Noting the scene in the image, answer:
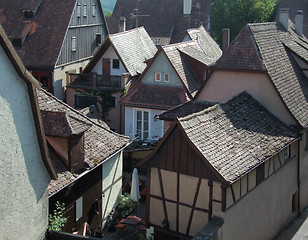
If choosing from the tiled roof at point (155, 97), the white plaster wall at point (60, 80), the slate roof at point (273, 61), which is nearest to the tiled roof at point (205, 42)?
the tiled roof at point (155, 97)

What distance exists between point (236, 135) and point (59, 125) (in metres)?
6.30

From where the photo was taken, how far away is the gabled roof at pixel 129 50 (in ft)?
116

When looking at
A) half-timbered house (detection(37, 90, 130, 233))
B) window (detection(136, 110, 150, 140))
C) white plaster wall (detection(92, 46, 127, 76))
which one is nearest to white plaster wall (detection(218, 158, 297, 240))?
half-timbered house (detection(37, 90, 130, 233))

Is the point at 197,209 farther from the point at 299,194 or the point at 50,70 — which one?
the point at 50,70

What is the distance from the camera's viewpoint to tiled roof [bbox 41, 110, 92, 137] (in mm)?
18016

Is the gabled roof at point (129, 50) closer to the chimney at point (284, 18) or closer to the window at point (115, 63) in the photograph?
the window at point (115, 63)

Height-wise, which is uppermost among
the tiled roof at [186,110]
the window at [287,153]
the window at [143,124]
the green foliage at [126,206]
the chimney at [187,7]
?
the chimney at [187,7]

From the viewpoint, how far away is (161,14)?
187 ft

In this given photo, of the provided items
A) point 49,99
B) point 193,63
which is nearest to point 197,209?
point 49,99

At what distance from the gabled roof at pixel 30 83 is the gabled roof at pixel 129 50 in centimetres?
2096

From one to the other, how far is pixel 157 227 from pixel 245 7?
44.2 m

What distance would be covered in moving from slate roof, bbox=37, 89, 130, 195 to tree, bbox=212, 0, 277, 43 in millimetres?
39136

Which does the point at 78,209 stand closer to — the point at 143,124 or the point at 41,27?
the point at 143,124

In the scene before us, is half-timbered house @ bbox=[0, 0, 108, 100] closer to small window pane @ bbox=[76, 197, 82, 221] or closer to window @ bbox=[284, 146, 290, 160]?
small window pane @ bbox=[76, 197, 82, 221]
